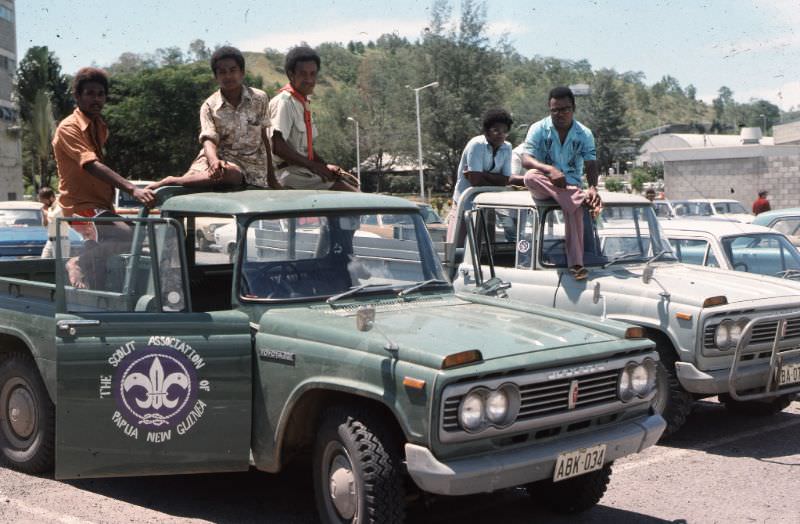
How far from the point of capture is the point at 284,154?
7367 millimetres

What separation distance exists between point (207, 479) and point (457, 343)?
2.47 metres

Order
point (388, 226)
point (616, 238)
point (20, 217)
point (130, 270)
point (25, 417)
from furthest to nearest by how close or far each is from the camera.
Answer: point (20, 217), point (616, 238), point (25, 417), point (388, 226), point (130, 270)

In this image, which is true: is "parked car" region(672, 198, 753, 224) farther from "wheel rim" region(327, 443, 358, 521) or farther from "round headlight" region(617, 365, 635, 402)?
"wheel rim" region(327, 443, 358, 521)

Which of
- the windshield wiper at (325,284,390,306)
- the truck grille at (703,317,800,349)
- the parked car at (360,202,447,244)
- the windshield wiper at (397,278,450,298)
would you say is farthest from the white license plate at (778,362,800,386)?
the windshield wiper at (325,284,390,306)

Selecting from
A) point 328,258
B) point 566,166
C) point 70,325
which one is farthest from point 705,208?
point 70,325

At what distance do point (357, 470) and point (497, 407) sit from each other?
2.40ft

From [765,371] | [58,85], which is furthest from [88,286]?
[58,85]

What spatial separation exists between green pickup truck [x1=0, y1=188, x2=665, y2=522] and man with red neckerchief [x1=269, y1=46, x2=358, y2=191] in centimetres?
141

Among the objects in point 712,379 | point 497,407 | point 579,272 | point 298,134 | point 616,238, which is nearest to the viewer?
point 497,407

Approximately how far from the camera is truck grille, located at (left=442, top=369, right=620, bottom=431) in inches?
171

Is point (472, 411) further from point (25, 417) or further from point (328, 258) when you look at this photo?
point (25, 417)

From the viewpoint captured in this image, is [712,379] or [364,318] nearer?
[364,318]

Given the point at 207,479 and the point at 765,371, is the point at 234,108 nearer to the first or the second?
the point at 207,479

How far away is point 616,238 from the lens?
8305 mm
